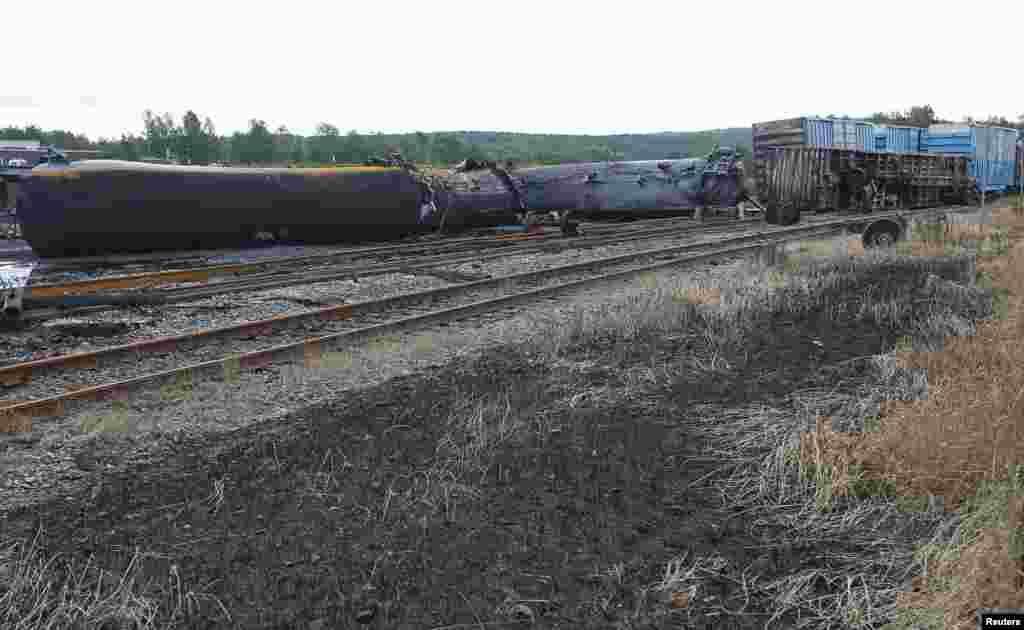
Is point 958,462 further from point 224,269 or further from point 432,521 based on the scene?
point 224,269

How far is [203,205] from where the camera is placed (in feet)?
40.6

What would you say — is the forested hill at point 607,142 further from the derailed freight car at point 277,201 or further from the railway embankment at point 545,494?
the railway embankment at point 545,494

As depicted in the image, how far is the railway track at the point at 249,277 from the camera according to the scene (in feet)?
25.5

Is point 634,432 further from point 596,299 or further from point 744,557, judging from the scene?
point 596,299

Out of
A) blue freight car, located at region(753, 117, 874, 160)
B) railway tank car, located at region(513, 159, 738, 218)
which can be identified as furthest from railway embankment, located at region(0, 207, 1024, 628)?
blue freight car, located at region(753, 117, 874, 160)

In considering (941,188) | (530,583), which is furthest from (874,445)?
(941,188)

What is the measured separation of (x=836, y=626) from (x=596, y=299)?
6540mm

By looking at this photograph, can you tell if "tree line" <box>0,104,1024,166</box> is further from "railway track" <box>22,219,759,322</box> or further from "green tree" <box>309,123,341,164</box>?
"railway track" <box>22,219,759,322</box>

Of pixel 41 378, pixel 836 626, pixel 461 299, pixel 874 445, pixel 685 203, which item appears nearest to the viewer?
pixel 836 626

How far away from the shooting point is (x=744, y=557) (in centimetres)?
266

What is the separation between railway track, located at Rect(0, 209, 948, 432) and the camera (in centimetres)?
489

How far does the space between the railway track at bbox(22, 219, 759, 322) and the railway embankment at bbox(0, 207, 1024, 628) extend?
3.68m

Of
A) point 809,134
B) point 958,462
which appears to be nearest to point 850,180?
point 809,134

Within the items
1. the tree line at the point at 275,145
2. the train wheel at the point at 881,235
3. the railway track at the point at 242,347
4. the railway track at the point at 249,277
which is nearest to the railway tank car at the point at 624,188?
the railway track at the point at 249,277
